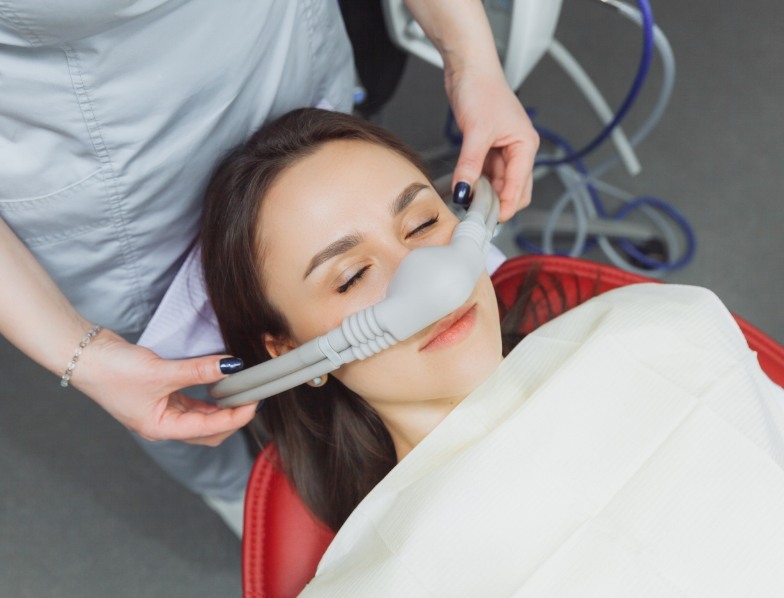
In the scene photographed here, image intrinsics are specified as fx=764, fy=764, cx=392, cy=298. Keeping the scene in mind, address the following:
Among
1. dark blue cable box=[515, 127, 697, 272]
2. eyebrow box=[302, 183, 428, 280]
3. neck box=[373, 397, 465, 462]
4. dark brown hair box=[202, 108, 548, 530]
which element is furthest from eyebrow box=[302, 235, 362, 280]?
dark blue cable box=[515, 127, 697, 272]

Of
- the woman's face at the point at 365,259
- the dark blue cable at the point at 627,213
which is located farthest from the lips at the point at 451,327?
the dark blue cable at the point at 627,213

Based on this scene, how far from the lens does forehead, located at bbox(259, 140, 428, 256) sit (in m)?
0.95

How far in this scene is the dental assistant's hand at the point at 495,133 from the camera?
1.07 meters

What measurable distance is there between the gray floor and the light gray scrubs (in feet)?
2.29

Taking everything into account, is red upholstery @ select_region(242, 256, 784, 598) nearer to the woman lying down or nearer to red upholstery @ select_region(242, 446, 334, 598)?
red upholstery @ select_region(242, 446, 334, 598)

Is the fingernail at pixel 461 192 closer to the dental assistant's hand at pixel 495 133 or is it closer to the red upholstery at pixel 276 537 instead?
the dental assistant's hand at pixel 495 133

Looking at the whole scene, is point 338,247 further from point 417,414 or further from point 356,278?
point 417,414

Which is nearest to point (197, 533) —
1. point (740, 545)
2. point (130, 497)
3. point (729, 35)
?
point (130, 497)

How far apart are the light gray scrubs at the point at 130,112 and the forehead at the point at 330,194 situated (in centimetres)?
14

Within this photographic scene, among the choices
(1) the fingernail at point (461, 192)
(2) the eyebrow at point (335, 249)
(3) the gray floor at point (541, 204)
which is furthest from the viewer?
(3) the gray floor at point (541, 204)

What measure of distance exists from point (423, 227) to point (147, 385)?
→ 40 centimetres

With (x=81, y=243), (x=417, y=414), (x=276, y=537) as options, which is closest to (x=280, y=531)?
(x=276, y=537)

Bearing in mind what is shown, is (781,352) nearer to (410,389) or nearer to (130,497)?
(410,389)

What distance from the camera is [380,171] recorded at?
991 mm
